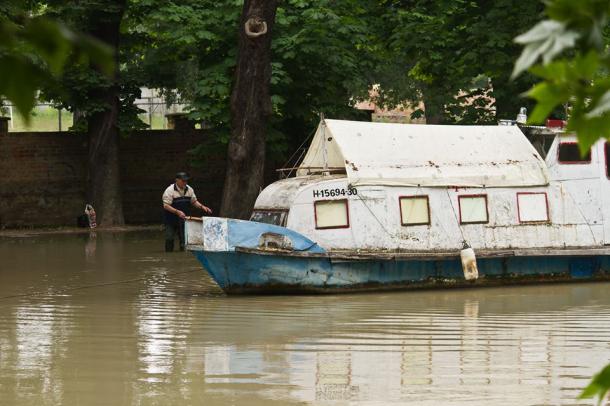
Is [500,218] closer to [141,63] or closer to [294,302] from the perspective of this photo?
[294,302]

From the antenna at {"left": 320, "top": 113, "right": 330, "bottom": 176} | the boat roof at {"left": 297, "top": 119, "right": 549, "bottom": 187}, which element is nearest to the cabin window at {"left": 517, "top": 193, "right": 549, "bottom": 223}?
the boat roof at {"left": 297, "top": 119, "right": 549, "bottom": 187}

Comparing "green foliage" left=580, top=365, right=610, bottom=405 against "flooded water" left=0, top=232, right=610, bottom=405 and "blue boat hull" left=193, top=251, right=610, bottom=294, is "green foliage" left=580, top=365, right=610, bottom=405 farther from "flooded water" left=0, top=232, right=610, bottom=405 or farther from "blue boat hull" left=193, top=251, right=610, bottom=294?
"blue boat hull" left=193, top=251, right=610, bottom=294

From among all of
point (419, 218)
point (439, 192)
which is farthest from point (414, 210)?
point (439, 192)

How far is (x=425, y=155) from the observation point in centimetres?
1797

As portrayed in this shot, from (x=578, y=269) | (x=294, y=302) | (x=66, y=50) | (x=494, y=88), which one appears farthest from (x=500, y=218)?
(x=66, y=50)

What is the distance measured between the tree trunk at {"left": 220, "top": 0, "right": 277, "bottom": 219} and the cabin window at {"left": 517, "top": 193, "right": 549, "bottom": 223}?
18.2ft

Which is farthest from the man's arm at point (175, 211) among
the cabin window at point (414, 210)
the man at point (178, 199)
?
the cabin window at point (414, 210)

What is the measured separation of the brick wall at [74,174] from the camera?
3203 centimetres

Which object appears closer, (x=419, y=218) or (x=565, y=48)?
(x=565, y=48)

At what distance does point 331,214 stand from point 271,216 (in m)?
0.88

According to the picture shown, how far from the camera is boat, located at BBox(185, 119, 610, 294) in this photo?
54.5 feet

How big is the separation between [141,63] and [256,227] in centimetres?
1776

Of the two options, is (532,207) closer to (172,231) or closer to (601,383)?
(172,231)

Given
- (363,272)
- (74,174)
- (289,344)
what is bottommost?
(289,344)
